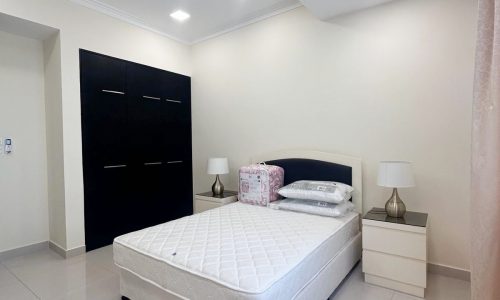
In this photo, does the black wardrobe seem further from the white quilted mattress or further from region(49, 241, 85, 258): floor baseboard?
the white quilted mattress

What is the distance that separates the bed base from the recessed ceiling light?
10.1 feet

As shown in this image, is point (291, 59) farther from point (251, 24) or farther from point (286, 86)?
point (251, 24)

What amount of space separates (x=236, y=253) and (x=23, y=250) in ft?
9.77

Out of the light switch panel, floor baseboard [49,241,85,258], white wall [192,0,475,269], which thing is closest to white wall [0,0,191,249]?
floor baseboard [49,241,85,258]

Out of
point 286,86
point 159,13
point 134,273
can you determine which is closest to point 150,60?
point 159,13

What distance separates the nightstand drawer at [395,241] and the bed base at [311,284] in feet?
0.72

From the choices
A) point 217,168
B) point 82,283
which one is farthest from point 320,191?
point 82,283

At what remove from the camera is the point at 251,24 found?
12.3 ft

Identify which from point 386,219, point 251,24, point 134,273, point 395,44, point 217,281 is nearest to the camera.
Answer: point 217,281

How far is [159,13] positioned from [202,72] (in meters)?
1.12

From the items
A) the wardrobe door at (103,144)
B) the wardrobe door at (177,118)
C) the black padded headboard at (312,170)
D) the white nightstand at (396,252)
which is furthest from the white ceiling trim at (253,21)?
the white nightstand at (396,252)

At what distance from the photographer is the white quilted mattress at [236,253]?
1.46 metres

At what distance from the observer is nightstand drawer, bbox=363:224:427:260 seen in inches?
83.5

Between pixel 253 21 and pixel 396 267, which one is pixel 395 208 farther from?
pixel 253 21
